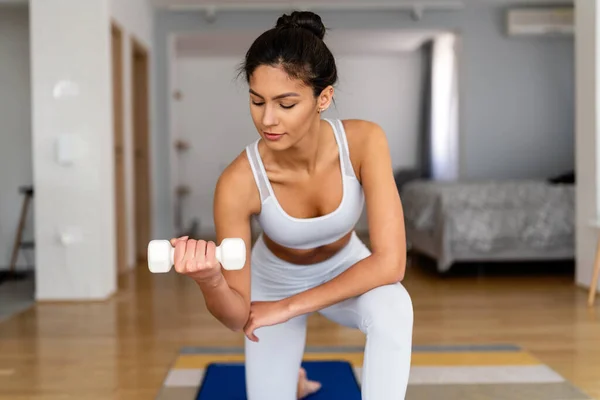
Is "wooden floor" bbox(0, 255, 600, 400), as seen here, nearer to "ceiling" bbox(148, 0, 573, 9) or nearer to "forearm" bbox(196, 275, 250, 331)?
"forearm" bbox(196, 275, 250, 331)

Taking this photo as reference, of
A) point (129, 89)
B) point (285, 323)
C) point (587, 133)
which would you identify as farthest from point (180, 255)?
point (129, 89)

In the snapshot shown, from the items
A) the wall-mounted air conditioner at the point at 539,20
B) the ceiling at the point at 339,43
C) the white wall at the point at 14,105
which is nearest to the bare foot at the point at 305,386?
the white wall at the point at 14,105

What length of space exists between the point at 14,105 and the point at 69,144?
1.62 meters

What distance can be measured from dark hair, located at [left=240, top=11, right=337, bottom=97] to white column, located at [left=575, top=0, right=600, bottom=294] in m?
3.03

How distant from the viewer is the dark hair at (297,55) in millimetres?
1326

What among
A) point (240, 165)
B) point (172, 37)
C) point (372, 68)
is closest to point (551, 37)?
point (372, 68)

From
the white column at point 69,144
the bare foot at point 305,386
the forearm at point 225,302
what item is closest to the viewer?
the forearm at point 225,302

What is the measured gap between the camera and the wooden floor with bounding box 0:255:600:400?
7.68 feet

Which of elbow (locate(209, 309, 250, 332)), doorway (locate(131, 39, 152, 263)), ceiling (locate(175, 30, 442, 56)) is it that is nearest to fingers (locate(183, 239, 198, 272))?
elbow (locate(209, 309, 250, 332))

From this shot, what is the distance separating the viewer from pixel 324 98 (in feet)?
4.68

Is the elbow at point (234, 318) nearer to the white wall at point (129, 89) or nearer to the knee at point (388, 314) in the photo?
the knee at point (388, 314)

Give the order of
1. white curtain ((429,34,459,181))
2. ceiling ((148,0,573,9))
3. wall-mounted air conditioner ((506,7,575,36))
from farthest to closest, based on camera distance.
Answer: white curtain ((429,34,459,181))
wall-mounted air conditioner ((506,7,575,36))
ceiling ((148,0,573,9))

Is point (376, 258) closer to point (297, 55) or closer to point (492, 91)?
point (297, 55)

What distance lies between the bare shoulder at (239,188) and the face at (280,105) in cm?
17
